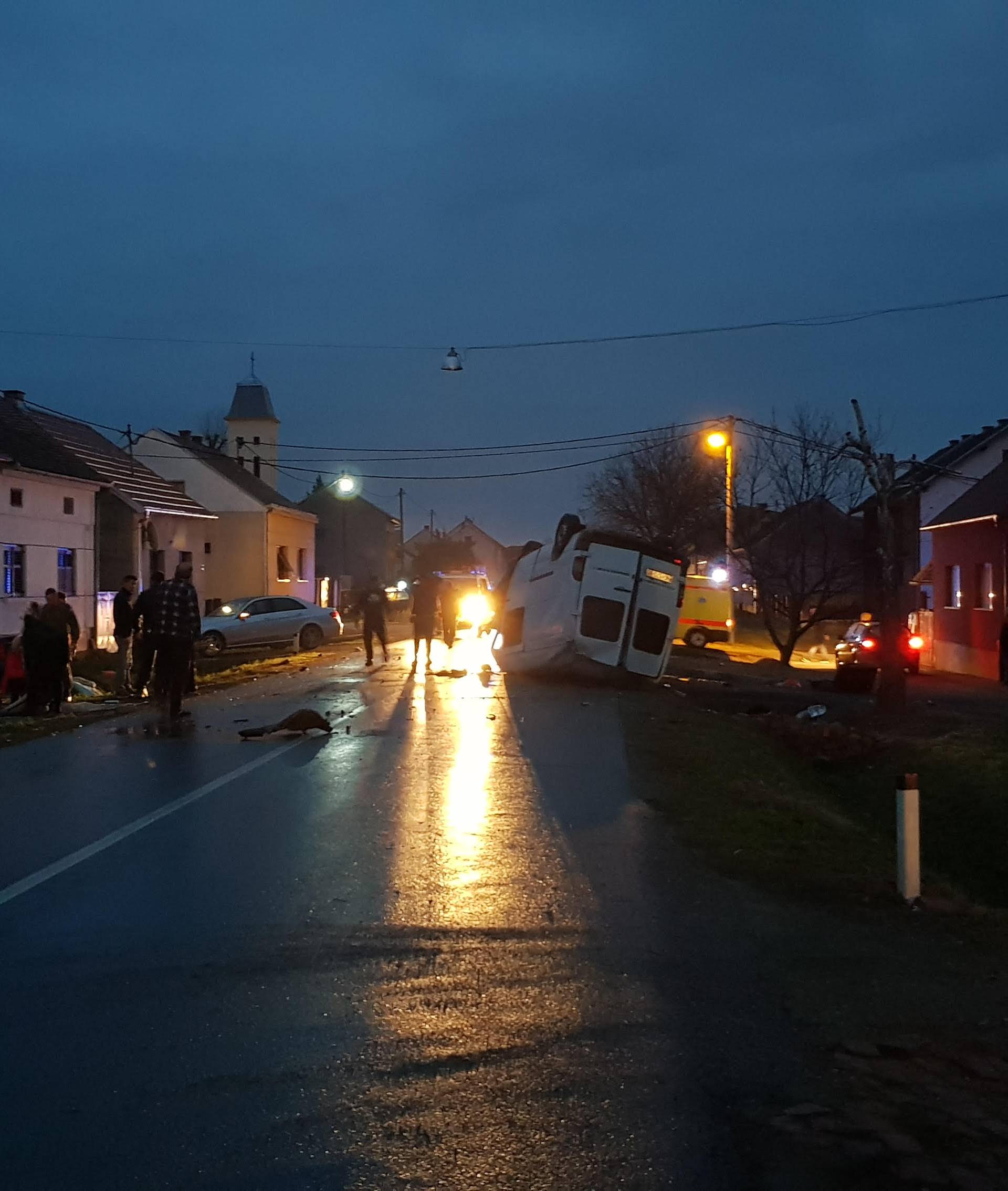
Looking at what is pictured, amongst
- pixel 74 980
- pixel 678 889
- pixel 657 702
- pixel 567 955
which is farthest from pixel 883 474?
pixel 74 980

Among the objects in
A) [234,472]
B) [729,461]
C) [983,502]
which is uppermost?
[234,472]

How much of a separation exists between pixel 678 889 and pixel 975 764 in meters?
8.65

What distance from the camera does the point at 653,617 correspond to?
2225 centimetres

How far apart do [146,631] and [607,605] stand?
25.3 ft

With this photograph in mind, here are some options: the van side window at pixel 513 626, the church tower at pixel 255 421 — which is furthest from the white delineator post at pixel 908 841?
the church tower at pixel 255 421

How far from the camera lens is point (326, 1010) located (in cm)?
548

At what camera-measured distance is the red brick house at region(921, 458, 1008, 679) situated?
3198 centimetres

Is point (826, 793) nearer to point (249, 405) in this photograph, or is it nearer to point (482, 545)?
point (249, 405)

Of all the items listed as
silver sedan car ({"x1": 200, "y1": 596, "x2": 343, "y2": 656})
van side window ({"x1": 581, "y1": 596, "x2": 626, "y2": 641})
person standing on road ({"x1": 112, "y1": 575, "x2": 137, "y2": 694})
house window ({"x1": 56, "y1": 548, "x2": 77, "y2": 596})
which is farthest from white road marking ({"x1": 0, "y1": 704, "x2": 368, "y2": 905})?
silver sedan car ({"x1": 200, "y1": 596, "x2": 343, "y2": 656})

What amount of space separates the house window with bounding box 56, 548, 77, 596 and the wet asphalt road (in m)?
24.7

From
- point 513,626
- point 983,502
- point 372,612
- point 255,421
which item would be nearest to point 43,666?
point 372,612

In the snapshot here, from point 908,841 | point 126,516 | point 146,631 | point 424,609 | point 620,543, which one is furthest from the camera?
point 126,516

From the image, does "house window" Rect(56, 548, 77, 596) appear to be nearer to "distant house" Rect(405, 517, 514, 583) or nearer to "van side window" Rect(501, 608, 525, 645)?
"van side window" Rect(501, 608, 525, 645)

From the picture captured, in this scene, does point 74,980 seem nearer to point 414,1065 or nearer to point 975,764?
point 414,1065
